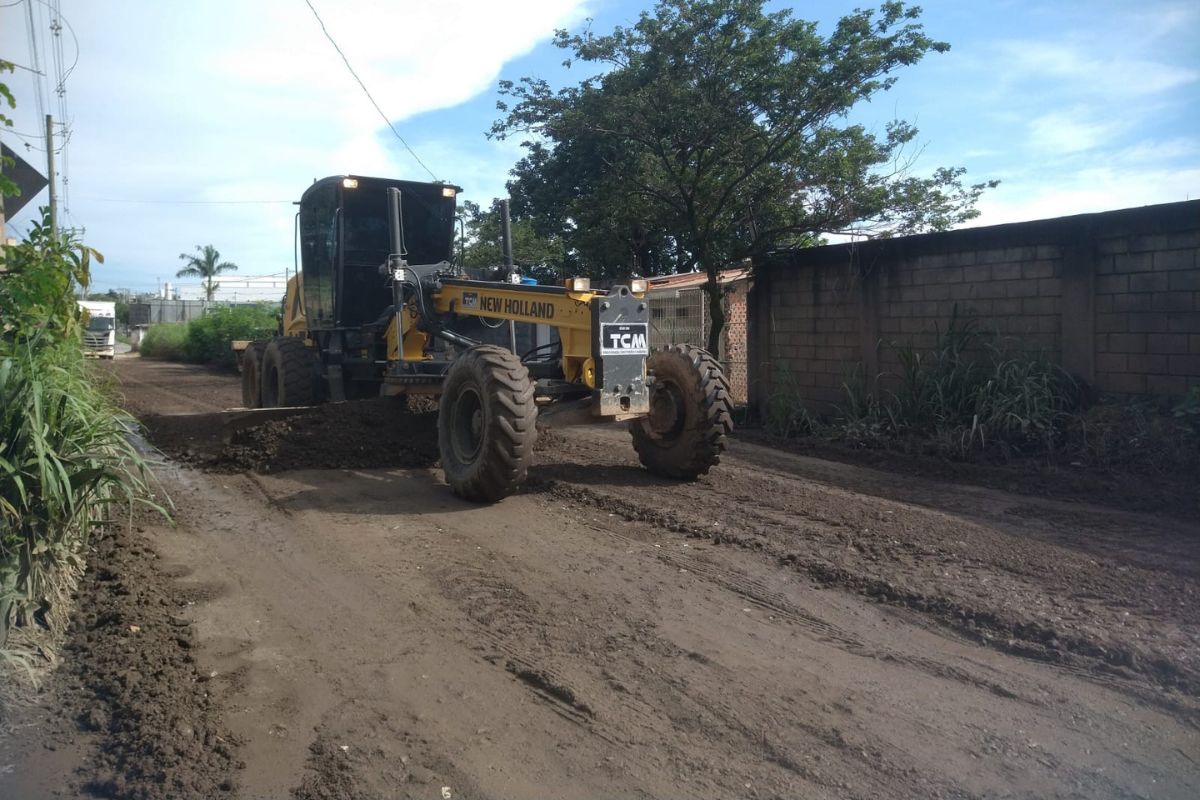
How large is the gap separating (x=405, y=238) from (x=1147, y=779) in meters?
9.34

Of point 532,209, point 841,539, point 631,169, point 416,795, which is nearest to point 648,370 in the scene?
point 841,539

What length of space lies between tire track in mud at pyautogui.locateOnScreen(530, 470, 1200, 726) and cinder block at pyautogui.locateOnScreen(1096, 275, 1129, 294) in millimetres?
4878

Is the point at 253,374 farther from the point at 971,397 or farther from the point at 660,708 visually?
the point at 660,708

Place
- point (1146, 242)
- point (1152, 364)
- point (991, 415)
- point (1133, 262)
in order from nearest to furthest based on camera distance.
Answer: point (1152, 364) < point (1146, 242) < point (1133, 262) < point (991, 415)

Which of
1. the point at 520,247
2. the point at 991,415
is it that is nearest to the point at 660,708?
the point at 991,415

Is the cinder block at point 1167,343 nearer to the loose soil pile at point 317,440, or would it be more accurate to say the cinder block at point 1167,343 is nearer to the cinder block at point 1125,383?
the cinder block at point 1125,383

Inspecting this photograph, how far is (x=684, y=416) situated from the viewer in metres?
8.69

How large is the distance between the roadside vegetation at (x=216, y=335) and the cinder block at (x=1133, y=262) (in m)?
23.0

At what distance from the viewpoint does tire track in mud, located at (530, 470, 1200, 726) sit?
13.9 feet

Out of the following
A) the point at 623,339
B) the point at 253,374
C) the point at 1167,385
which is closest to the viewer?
the point at 623,339

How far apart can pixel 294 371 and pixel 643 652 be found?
7720mm

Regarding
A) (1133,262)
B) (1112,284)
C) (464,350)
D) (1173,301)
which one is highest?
(1133,262)

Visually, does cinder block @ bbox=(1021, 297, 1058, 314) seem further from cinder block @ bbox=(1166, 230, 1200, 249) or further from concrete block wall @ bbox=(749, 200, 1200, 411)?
cinder block @ bbox=(1166, 230, 1200, 249)

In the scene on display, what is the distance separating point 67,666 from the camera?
445 cm
